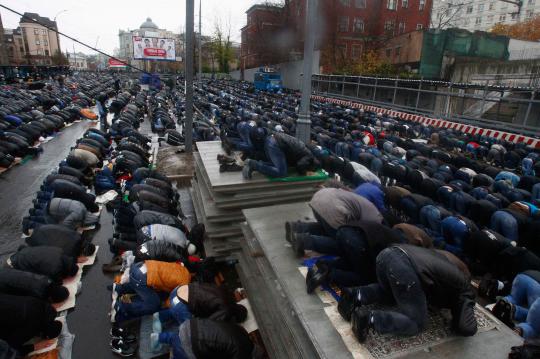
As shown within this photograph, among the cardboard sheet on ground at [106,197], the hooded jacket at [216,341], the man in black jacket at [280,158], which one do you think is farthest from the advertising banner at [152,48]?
the hooded jacket at [216,341]

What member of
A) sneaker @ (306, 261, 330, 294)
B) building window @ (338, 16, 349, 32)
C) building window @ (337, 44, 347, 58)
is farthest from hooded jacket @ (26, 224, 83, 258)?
building window @ (338, 16, 349, 32)

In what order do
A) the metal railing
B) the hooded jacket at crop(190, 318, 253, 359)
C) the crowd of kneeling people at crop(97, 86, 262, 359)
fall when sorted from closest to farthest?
1. the hooded jacket at crop(190, 318, 253, 359)
2. the crowd of kneeling people at crop(97, 86, 262, 359)
3. the metal railing

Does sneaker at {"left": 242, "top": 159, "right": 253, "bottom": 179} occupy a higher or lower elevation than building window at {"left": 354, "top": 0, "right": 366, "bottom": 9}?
lower

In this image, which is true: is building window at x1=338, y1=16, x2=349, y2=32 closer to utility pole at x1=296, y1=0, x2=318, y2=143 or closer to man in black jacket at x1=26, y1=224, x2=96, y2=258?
utility pole at x1=296, y1=0, x2=318, y2=143

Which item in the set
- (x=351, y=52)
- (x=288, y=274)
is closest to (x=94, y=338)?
(x=288, y=274)

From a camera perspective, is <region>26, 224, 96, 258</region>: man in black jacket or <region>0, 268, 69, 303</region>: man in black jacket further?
<region>26, 224, 96, 258</region>: man in black jacket

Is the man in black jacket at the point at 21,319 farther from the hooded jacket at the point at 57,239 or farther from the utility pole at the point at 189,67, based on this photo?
the utility pole at the point at 189,67

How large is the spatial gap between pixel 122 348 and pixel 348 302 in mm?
2698

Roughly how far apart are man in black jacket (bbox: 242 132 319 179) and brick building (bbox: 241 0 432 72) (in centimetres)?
3398

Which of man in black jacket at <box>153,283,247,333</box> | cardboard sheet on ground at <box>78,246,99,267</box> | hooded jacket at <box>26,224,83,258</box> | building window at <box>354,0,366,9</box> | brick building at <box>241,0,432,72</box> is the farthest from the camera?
building window at <box>354,0,366,9</box>

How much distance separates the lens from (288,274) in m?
3.52

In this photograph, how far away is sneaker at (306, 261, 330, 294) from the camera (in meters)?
3.15

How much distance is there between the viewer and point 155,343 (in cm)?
366

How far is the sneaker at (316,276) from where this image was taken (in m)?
3.15
